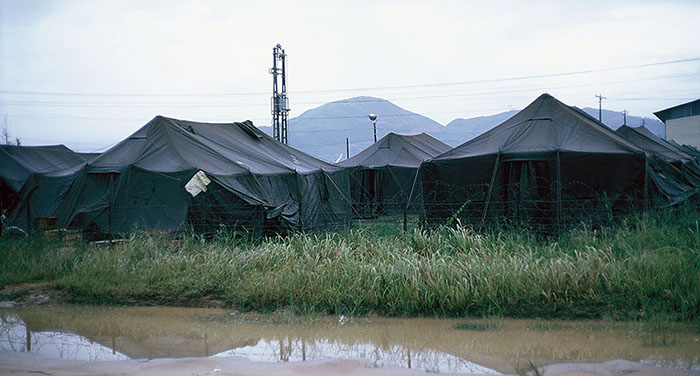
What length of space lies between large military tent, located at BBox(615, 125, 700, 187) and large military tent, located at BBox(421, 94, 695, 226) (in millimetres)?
3888

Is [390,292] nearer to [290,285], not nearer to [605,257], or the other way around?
[290,285]

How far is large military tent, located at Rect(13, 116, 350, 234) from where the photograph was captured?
1312cm

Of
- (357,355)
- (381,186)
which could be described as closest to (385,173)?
(381,186)

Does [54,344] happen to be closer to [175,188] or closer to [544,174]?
[175,188]

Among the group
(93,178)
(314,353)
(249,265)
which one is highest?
(93,178)

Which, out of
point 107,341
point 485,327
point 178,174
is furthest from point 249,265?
point 178,174

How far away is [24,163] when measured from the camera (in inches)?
821

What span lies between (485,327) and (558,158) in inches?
268

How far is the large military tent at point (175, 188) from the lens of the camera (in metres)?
13.1

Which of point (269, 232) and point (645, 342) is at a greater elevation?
point (269, 232)

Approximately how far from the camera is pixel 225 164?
1456 centimetres

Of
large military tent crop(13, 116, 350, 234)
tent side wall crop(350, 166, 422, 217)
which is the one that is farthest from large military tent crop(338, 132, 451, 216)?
large military tent crop(13, 116, 350, 234)

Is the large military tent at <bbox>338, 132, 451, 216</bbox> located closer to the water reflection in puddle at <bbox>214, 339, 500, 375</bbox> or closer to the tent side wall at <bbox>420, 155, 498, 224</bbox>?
the tent side wall at <bbox>420, 155, 498, 224</bbox>

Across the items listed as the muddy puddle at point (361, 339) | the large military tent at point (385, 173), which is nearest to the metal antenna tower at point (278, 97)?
the large military tent at point (385, 173)
